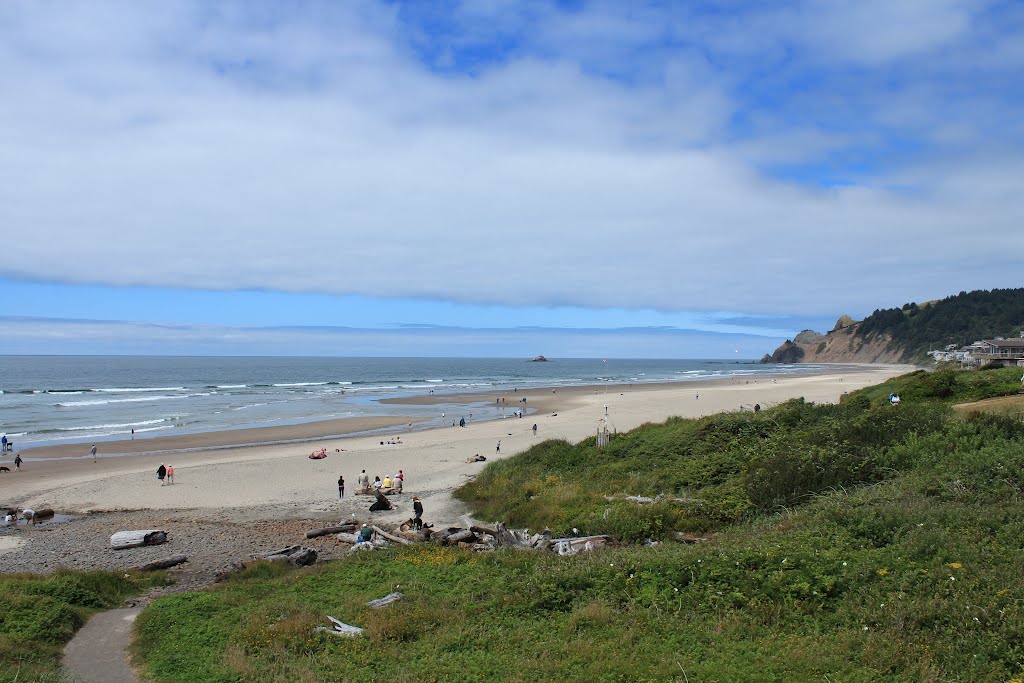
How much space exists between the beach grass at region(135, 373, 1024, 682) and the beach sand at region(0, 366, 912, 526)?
8.20 metres

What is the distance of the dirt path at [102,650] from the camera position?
9078 mm

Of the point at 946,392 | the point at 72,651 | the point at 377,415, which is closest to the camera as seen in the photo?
the point at 72,651

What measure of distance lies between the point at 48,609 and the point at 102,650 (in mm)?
1804

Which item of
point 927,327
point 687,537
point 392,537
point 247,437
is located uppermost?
point 927,327

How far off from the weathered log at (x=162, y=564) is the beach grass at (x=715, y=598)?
3408 millimetres

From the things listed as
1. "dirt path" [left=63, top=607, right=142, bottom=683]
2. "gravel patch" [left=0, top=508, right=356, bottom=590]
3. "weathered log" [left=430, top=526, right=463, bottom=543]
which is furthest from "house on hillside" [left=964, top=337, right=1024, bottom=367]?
"dirt path" [left=63, top=607, right=142, bottom=683]

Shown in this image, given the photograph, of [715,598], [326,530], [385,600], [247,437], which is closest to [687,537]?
[715,598]

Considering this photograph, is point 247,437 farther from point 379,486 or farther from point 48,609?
point 48,609

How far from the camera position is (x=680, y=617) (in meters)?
8.66

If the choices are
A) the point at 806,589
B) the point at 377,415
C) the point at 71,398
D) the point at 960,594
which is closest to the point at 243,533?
the point at 806,589

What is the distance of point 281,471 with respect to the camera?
30.4 m

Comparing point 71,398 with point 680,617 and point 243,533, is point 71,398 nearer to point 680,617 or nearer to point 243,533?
point 243,533

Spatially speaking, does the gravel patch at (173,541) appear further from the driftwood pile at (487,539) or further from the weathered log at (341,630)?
the weathered log at (341,630)

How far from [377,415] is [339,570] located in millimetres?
45680
